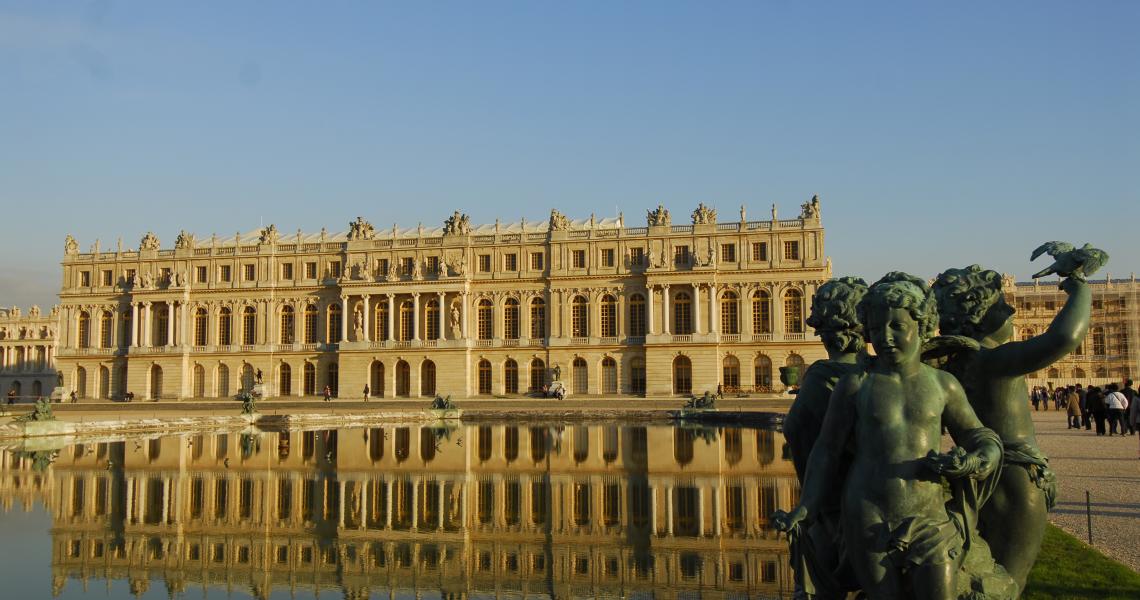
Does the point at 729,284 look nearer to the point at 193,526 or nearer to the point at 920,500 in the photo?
the point at 193,526

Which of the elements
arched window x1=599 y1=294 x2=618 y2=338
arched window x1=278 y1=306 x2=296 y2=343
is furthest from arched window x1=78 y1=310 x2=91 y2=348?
arched window x1=599 y1=294 x2=618 y2=338

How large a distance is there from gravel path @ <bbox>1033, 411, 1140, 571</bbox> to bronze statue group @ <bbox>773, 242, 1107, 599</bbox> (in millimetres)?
6291

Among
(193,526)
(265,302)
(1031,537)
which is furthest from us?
(265,302)

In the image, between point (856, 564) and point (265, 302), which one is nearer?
point (856, 564)

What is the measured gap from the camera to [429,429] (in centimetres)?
3700

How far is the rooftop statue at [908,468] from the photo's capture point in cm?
441

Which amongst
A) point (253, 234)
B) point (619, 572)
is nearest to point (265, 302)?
point (253, 234)

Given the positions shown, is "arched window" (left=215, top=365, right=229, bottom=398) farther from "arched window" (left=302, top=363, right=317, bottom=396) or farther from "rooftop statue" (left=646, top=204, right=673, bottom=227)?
"rooftop statue" (left=646, top=204, right=673, bottom=227)

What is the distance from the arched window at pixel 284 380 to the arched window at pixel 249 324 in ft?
9.85

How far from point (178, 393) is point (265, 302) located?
8.92 m

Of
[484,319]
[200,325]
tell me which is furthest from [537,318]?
[200,325]

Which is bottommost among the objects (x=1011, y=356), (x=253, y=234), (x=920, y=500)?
(x=920, y=500)

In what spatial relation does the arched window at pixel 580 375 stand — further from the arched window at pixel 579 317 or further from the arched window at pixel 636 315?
the arched window at pixel 636 315

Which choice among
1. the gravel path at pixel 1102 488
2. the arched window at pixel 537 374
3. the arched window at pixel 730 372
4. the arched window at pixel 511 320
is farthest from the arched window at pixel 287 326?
the gravel path at pixel 1102 488
